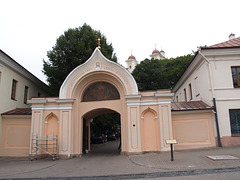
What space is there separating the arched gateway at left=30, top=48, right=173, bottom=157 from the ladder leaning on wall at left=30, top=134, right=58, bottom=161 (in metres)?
0.35

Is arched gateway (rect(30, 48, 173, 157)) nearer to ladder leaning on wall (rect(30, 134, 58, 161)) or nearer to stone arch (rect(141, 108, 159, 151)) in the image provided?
Result: stone arch (rect(141, 108, 159, 151))

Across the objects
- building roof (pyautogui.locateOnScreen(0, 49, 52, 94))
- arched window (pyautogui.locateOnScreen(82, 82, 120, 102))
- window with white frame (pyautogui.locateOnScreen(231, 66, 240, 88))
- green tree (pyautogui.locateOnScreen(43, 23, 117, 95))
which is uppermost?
green tree (pyautogui.locateOnScreen(43, 23, 117, 95))

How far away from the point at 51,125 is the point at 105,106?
13.7ft

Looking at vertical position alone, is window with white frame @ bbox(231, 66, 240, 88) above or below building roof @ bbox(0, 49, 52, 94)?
below

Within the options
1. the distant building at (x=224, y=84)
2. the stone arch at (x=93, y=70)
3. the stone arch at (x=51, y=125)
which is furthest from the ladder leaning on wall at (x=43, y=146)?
the distant building at (x=224, y=84)

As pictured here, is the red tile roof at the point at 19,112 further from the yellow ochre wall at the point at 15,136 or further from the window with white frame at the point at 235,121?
the window with white frame at the point at 235,121

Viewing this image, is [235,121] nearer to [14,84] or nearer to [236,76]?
[236,76]

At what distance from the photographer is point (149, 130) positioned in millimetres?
Answer: 14234

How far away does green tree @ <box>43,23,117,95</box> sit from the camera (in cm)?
2150

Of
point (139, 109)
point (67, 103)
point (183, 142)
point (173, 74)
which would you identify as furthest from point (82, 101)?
point (173, 74)

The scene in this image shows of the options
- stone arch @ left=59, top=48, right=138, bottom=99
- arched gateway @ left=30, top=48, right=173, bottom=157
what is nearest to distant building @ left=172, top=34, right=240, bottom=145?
arched gateway @ left=30, top=48, right=173, bottom=157

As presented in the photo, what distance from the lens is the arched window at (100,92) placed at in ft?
51.1

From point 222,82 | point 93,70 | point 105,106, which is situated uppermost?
point 93,70

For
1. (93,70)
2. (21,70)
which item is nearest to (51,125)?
(93,70)
